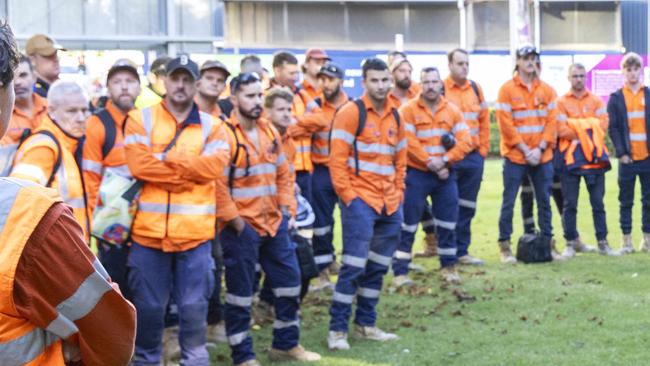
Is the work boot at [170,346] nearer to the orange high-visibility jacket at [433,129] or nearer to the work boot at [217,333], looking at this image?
the work boot at [217,333]

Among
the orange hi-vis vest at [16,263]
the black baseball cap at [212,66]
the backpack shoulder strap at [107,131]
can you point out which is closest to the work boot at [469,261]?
the black baseball cap at [212,66]

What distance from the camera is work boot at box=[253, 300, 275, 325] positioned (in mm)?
10023

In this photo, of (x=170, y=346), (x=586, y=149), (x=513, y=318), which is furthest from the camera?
(x=586, y=149)

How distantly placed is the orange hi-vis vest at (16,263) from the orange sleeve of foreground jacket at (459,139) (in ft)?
30.9

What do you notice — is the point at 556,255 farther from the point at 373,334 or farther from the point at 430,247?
the point at 373,334

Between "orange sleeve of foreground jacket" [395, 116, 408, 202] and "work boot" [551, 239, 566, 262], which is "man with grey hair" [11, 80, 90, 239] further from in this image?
"work boot" [551, 239, 566, 262]

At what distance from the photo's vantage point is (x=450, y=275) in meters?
11.9

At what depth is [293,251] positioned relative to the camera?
27.9ft

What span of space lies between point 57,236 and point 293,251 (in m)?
6.08

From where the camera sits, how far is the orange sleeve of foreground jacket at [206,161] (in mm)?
7047

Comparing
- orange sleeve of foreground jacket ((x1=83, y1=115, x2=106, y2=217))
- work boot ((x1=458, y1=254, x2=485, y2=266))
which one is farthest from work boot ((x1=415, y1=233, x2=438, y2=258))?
orange sleeve of foreground jacket ((x1=83, y1=115, x2=106, y2=217))

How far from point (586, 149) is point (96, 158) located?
289 inches

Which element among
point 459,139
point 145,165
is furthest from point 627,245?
point 145,165

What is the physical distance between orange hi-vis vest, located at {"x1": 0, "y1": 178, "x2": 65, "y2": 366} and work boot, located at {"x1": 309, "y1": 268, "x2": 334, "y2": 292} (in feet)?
29.0
